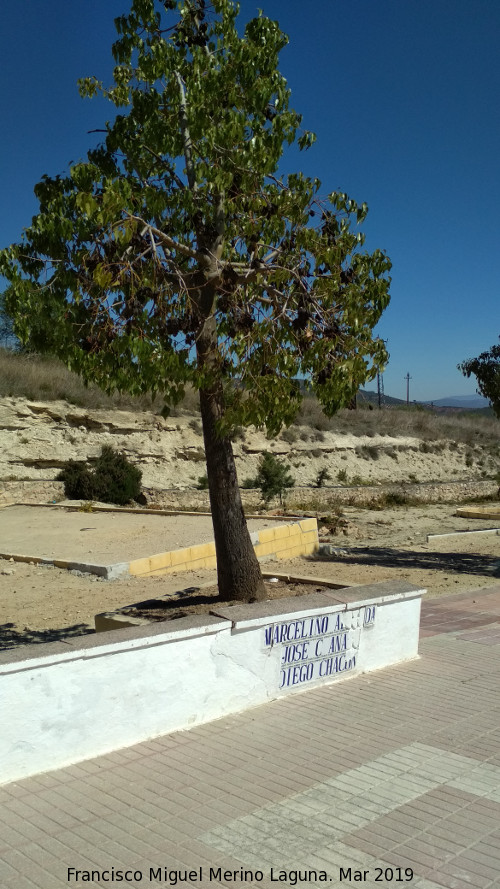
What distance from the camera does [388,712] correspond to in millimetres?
5746

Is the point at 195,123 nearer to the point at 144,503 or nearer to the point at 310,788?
the point at 310,788

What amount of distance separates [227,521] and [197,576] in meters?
4.48

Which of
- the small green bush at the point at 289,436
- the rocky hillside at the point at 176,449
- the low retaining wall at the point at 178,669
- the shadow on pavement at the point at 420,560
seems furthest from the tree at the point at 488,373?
the small green bush at the point at 289,436

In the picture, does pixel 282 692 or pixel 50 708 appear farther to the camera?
pixel 282 692

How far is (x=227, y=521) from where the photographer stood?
7.53 metres

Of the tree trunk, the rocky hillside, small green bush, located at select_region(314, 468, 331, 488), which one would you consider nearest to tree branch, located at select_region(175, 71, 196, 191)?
the tree trunk

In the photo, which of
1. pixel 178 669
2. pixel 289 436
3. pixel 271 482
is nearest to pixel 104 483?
pixel 271 482

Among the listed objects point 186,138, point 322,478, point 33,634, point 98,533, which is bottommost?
point 33,634

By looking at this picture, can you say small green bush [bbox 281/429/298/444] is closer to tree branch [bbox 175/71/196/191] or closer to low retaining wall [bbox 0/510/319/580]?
low retaining wall [bbox 0/510/319/580]

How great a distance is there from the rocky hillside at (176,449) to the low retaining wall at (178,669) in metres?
19.3

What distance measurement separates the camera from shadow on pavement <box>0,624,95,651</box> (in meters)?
8.09

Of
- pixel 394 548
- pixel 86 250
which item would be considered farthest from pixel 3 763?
pixel 394 548

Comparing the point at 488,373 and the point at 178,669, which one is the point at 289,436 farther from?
the point at 178,669

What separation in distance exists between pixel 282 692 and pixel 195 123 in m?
5.07
